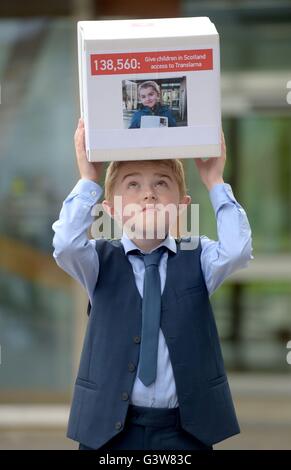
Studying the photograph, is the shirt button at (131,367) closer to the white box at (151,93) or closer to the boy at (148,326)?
the boy at (148,326)

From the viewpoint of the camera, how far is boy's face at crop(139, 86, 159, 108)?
246cm

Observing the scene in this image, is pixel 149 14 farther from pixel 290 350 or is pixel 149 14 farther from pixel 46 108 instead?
pixel 290 350

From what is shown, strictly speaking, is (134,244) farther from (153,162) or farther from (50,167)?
(50,167)

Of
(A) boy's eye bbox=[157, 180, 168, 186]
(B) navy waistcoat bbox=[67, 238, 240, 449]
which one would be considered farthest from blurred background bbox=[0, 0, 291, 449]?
(A) boy's eye bbox=[157, 180, 168, 186]

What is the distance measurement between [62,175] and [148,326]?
373 cm

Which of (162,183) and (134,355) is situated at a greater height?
(162,183)

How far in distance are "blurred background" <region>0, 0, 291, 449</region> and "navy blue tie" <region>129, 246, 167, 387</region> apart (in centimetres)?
355

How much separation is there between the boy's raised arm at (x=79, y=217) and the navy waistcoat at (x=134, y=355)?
137mm

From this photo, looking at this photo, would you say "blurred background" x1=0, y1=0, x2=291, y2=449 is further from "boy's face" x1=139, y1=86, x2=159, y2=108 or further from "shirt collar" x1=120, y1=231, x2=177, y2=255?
"boy's face" x1=139, y1=86, x2=159, y2=108

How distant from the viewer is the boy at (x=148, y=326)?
2.59 metres

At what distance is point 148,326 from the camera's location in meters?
2.61

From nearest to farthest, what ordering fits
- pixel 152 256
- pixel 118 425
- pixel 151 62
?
pixel 151 62 < pixel 118 425 < pixel 152 256

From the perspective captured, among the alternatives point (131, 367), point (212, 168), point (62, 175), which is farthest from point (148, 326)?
point (62, 175)
